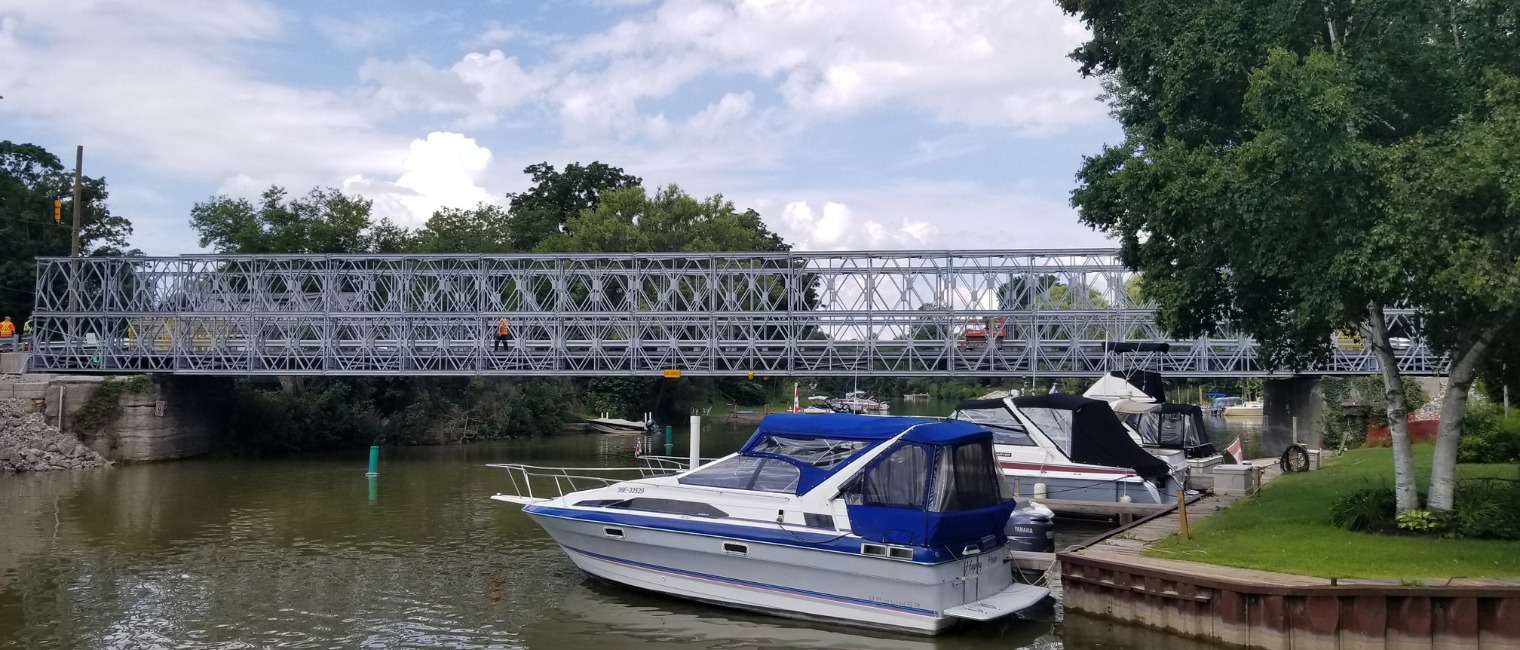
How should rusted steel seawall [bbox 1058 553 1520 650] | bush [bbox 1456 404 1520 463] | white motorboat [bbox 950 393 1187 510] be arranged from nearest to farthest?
rusted steel seawall [bbox 1058 553 1520 650], white motorboat [bbox 950 393 1187 510], bush [bbox 1456 404 1520 463]

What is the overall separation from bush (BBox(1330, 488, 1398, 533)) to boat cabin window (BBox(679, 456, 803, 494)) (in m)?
8.57

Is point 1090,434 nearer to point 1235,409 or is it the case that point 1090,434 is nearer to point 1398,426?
point 1398,426

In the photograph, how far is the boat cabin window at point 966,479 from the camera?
52.0ft

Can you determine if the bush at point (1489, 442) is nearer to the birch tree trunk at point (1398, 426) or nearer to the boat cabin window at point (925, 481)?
the birch tree trunk at point (1398, 426)

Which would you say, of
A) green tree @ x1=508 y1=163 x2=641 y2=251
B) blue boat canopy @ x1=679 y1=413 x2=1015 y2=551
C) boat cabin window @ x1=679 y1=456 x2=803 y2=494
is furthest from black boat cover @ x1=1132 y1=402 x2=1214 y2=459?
green tree @ x1=508 y1=163 x2=641 y2=251

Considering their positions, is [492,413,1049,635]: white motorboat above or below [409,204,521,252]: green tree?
below

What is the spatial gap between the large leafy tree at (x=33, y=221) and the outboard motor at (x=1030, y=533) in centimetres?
5528

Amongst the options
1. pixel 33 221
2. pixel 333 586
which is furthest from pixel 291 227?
pixel 333 586

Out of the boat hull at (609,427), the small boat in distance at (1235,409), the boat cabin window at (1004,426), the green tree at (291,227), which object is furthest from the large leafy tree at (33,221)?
the small boat in distance at (1235,409)

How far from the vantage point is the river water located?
15688 mm

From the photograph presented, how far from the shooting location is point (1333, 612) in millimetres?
13789

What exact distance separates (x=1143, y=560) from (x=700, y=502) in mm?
6494

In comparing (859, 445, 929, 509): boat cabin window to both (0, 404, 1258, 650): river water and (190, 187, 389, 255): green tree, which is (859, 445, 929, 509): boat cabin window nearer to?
(0, 404, 1258, 650): river water

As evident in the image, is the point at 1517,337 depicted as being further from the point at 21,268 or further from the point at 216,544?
the point at 21,268
